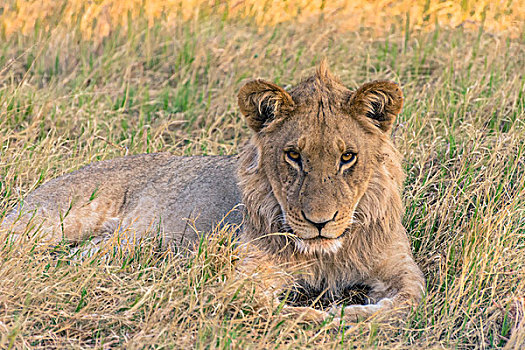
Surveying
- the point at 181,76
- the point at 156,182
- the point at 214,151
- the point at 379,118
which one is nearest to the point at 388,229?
the point at 379,118

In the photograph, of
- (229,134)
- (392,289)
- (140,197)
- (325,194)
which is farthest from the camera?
(229,134)

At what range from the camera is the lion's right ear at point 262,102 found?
3805 millimetres

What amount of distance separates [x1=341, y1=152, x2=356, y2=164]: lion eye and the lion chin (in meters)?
0.39

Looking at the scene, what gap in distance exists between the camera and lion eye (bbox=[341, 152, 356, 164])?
3734 millimetres

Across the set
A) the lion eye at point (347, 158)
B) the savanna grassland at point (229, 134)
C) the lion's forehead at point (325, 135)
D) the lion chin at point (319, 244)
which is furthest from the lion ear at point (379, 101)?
the savanna grassland at point (229, 134)

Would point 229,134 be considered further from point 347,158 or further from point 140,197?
point 347,158

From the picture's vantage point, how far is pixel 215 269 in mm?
3885

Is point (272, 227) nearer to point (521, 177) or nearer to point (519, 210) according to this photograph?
point (519, 210)

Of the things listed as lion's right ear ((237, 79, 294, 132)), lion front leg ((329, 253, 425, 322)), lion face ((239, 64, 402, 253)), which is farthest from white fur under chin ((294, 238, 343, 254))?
lion's right ear ((237, 79, 294, 132))

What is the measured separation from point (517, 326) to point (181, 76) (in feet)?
14.3

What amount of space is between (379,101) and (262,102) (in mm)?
605

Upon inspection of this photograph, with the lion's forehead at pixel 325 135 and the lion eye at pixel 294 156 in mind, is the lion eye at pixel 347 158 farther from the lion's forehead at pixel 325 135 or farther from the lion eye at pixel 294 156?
the lion eye at pixel 294 156

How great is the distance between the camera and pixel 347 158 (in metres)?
3.74

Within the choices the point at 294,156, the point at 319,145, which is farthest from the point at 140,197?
the point at 319,145
